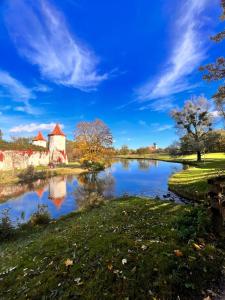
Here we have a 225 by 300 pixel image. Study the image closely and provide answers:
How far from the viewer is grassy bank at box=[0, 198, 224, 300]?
12.5ft

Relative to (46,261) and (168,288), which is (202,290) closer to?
(168,288)

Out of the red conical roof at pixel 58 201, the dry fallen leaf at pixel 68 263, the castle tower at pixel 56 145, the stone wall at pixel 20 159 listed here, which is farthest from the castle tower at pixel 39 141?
the dry fallen leaf at pixel 68 263

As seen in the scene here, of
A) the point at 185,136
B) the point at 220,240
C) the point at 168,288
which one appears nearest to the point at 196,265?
the point at 168,288

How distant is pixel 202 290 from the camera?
3.72m

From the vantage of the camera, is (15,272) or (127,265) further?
(15,272)

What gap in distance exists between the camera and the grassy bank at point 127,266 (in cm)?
381

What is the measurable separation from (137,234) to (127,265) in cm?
155

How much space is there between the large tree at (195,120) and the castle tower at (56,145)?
1167 inches

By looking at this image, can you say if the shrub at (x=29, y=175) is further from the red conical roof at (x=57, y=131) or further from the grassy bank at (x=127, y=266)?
the grassy bank at (x=127, y=266)

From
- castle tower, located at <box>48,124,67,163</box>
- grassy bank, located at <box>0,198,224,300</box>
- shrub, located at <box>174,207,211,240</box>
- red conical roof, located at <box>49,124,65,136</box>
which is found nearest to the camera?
grassy bank, located at <box>0,198,224,300</box>

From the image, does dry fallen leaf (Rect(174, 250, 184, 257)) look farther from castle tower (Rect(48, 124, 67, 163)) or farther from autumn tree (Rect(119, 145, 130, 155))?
autumn tree (Rect(119, 145, 130, 155))

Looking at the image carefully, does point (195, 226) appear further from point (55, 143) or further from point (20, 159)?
point (55, 143)

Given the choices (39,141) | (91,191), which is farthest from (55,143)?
(91,191)

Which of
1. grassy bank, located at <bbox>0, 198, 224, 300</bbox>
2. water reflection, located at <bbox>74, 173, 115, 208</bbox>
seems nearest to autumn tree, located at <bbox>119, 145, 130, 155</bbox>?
water reflection, located at <bbox>74, 173, 115, 208</bbox>
